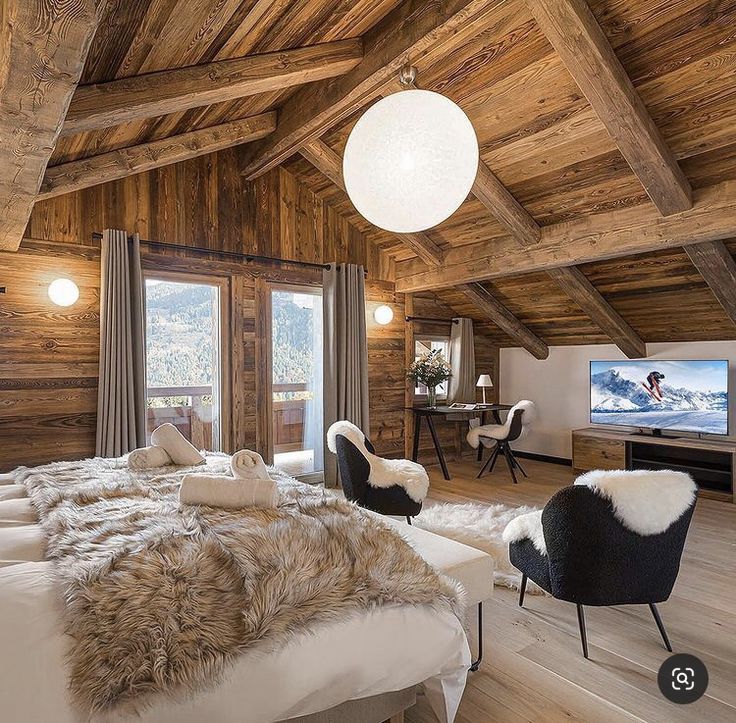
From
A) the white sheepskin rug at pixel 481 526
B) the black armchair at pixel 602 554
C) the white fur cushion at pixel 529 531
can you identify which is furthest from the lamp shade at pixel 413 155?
the white sheepskin rug at pixel 481 526

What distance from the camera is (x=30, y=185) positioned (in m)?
2.44

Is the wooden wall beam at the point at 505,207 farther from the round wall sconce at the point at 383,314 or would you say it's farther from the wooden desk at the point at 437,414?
the wooden desk at the point at 437,414

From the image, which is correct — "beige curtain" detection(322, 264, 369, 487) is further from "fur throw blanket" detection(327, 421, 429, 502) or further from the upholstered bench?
the upholstered bench

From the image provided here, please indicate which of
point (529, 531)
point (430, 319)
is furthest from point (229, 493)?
point (430, 319)

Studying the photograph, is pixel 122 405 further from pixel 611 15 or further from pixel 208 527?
pixel 611 15

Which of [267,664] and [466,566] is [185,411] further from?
[267,664]

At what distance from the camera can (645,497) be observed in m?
2.14

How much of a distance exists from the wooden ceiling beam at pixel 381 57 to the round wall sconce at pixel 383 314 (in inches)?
80.3

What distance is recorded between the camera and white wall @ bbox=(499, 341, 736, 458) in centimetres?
628

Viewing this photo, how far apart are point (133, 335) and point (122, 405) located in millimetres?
549

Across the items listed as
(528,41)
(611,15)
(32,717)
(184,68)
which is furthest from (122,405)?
(611,15)

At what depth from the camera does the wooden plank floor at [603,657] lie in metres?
1.93

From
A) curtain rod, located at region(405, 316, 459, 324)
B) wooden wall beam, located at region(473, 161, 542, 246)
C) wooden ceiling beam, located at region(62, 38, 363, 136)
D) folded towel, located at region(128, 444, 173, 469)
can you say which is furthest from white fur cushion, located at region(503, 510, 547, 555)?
curtain rod, located at region(405, 316, 459, 324)

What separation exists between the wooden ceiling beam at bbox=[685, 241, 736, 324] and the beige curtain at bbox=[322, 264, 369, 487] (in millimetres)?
2922
